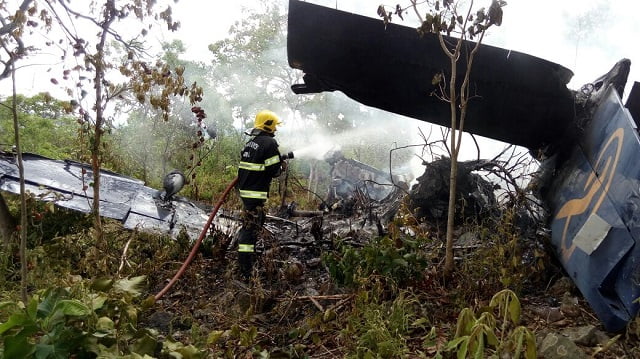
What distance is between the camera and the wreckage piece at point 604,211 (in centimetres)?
275

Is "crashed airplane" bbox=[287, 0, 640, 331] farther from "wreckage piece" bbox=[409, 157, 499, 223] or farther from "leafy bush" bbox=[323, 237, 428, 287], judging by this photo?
"leafy bush" bbox=[323, 237, 428, 287]

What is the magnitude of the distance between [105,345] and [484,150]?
18771mm

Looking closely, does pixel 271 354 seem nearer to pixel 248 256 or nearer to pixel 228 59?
pixel 248 256

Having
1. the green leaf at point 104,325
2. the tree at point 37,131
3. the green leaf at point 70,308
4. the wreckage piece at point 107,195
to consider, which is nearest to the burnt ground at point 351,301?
the green leaf at point 104,325

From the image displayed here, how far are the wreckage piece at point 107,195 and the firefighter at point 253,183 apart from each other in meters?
1.51

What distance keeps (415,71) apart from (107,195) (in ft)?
17.2

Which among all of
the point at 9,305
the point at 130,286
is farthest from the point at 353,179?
the point at 9,305

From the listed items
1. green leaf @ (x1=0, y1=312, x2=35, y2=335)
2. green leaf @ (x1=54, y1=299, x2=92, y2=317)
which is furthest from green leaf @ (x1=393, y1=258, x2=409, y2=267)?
A: green leaf @ (x1=0, y1=312, x2=35, y2=335)

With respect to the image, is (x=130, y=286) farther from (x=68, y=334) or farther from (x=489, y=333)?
(x=489, y=333)

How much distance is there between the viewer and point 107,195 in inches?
269

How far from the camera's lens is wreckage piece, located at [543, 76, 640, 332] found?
108 inches

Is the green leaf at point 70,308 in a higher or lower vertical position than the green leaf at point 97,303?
higher

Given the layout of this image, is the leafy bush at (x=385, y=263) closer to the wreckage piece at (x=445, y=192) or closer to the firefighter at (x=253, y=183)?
the firefighter at (x=253, y=183)

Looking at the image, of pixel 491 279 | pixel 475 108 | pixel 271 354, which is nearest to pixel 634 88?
pixel 475 108
